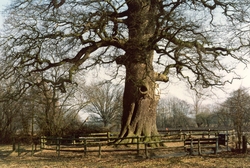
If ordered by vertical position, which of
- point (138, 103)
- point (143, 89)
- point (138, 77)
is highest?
point (138, 77)

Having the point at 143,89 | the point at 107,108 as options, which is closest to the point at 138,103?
the point at 143,89

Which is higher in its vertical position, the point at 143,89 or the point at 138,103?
the point at 143,89

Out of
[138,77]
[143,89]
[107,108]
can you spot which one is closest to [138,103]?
[143,89]

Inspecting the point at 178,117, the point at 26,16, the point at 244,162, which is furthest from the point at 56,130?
the point at 178,117

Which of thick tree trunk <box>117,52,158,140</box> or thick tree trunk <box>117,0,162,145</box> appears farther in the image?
thick tree trunk <box>117,52,158,140</box>

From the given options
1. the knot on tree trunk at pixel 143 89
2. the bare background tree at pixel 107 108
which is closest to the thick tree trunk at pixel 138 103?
the knot on tree trunk at pixel 143 89

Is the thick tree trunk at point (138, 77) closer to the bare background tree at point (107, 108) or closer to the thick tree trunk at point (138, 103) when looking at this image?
the thick tree trunk at point (138, 103)

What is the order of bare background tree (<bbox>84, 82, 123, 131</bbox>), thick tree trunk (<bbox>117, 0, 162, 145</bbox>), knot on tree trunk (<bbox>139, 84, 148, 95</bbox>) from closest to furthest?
1. thick tree trunk (<bbox>117, 0, 162, 145</bbox>)
2. knot on tree trunk (<bbox>139, 84, 148, 95</bbox>)
3. bare background tree (<bbox>84, 82, 123, 131</bbox>)

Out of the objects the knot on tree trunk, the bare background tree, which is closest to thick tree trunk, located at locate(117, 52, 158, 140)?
the knot on tree trunk

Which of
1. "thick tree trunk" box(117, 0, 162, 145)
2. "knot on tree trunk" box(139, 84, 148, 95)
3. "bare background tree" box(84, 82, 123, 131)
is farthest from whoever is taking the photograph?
"bare background tree" box(84, 82, 123, 131)

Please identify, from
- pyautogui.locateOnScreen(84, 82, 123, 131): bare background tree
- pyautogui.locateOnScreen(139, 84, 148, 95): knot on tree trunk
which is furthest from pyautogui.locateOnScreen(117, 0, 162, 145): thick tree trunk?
pyautogui.locateOnScreen(84, 82, 123, 131): bare background tree

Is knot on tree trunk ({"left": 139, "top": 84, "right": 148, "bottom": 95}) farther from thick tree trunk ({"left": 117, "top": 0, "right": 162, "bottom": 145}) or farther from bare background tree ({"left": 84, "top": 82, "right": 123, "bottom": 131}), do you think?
bare background tree ({"left": 84, "top": 82, "right": 123, "bottom": 131})

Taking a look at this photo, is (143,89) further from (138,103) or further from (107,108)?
(107,108)

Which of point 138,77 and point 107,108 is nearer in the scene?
point 138,77
